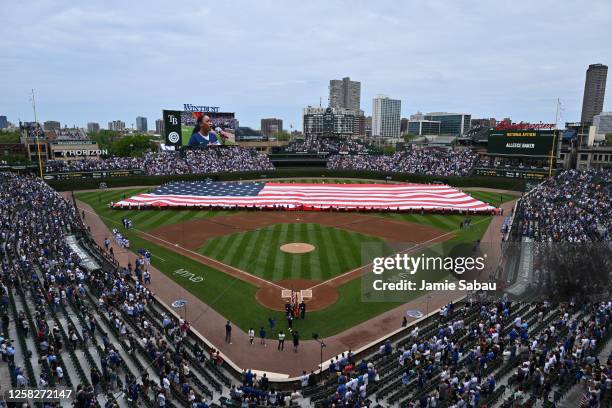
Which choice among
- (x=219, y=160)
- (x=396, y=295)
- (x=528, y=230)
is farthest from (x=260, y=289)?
(x=219, y=160)

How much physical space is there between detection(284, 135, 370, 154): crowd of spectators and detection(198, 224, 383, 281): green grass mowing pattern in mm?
44875

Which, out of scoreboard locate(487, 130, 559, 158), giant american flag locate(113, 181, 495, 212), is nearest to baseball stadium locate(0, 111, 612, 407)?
giant american flag locate(113, 181, 495, 212)

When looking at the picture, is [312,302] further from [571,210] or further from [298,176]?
[298,176]

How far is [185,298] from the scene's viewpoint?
22266 mm

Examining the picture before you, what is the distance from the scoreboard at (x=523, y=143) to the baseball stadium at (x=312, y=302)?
52.6ft

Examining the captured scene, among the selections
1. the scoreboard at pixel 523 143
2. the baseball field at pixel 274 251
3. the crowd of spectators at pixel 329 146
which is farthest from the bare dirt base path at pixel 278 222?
the crowd of spectators at pixel 329 146

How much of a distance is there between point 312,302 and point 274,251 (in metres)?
8.90

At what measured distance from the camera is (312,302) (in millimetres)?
21781

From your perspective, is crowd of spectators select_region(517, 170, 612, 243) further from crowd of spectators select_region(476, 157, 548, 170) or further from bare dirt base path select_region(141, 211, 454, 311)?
crowd of spectators select_region(476, 157, 548, 170)

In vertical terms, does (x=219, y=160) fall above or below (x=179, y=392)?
above

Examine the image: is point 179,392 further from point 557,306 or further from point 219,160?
point 219,160

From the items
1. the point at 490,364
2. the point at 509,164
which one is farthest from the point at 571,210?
the point at 509,164

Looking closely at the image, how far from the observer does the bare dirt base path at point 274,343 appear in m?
16.6

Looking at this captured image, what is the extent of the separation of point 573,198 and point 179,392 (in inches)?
1585
